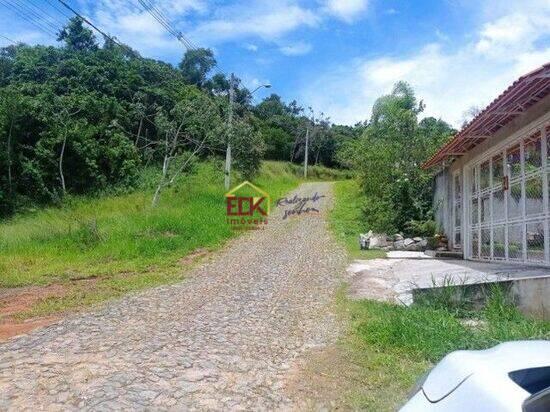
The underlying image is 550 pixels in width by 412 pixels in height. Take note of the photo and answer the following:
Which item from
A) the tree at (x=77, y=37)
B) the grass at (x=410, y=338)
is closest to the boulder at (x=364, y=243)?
the grass at (x=410, y=338)

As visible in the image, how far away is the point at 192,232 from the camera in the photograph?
48.5 ft

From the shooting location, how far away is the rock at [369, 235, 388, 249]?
13594 mm

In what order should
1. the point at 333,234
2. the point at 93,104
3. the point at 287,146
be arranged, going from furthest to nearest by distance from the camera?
1. the point at 287,146
2. the point at 93,104
3. the point at 333,234

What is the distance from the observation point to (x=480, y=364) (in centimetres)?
187

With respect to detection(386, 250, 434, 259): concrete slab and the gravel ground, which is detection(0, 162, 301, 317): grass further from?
detection(386, 250, 434, 259): concrete slab

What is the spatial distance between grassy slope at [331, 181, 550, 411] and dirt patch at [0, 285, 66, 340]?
156 inches

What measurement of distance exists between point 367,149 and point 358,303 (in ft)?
43.6

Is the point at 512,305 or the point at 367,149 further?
the point at 367,149

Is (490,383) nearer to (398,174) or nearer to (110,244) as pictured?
(110,244)

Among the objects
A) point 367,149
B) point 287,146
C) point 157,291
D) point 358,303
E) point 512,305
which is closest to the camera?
point 512,305

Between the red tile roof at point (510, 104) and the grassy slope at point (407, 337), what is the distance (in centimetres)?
262

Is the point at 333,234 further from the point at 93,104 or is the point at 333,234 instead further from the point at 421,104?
the point at 93,104

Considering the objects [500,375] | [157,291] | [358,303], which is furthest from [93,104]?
[500,375]

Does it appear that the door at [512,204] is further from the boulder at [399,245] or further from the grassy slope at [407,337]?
the boulder at [399,245]
